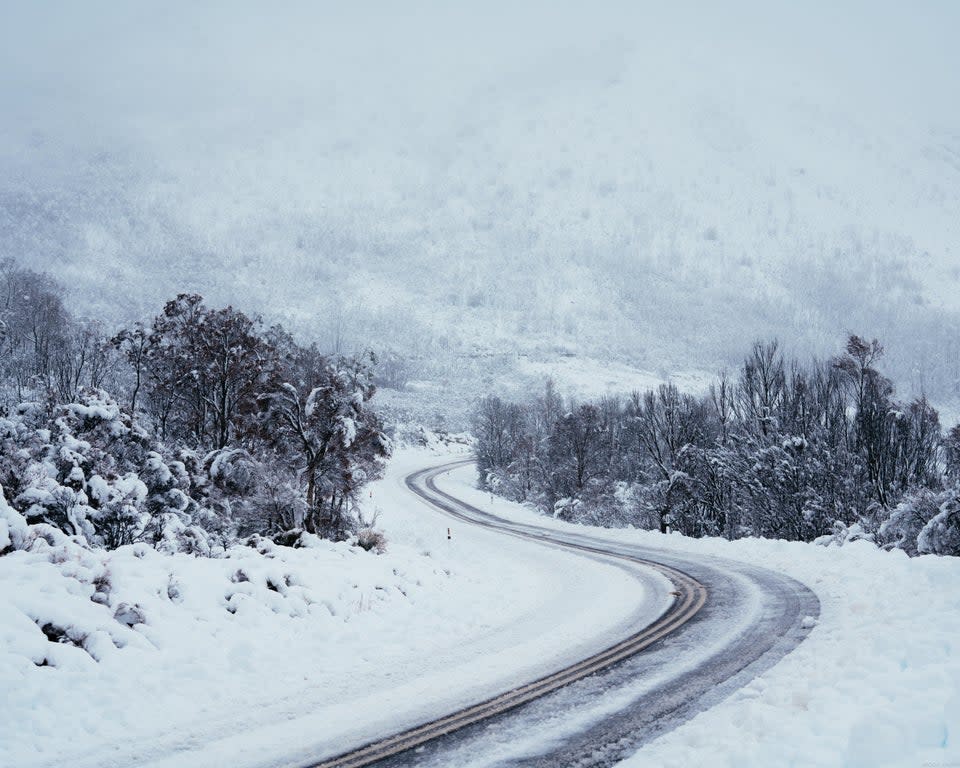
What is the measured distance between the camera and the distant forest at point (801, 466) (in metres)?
25.5

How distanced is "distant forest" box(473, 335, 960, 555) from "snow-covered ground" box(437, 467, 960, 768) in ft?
30.2

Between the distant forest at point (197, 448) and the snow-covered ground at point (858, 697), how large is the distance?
35.6ft

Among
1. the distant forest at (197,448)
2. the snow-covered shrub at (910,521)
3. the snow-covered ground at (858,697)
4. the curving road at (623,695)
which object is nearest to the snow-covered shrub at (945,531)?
the snow-covered shrub at (910,521)

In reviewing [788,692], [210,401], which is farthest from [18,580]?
[210,401]

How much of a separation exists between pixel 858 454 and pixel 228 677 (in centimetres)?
3197

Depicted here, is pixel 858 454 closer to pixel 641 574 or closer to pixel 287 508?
pixel 641 574

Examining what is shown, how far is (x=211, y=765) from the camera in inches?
248

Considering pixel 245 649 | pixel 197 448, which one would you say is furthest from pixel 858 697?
pixel 197 448

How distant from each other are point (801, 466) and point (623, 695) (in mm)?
26878

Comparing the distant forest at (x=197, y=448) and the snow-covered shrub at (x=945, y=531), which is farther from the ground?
the distant forest at (x=197, y=448)

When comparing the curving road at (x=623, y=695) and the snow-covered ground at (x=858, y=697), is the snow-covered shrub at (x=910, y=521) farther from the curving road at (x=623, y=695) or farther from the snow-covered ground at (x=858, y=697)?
the curving road at (x=623, y=695)

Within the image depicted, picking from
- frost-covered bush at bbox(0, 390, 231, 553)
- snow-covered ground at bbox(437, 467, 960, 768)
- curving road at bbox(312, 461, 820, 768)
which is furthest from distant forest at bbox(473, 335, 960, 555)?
frost-covered bush at bbox(0, 390, 231, 553)

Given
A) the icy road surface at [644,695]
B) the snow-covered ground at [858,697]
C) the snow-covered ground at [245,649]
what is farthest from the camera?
the snow-covered ground at [245,649]

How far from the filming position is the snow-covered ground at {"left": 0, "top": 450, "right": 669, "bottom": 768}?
691cm
